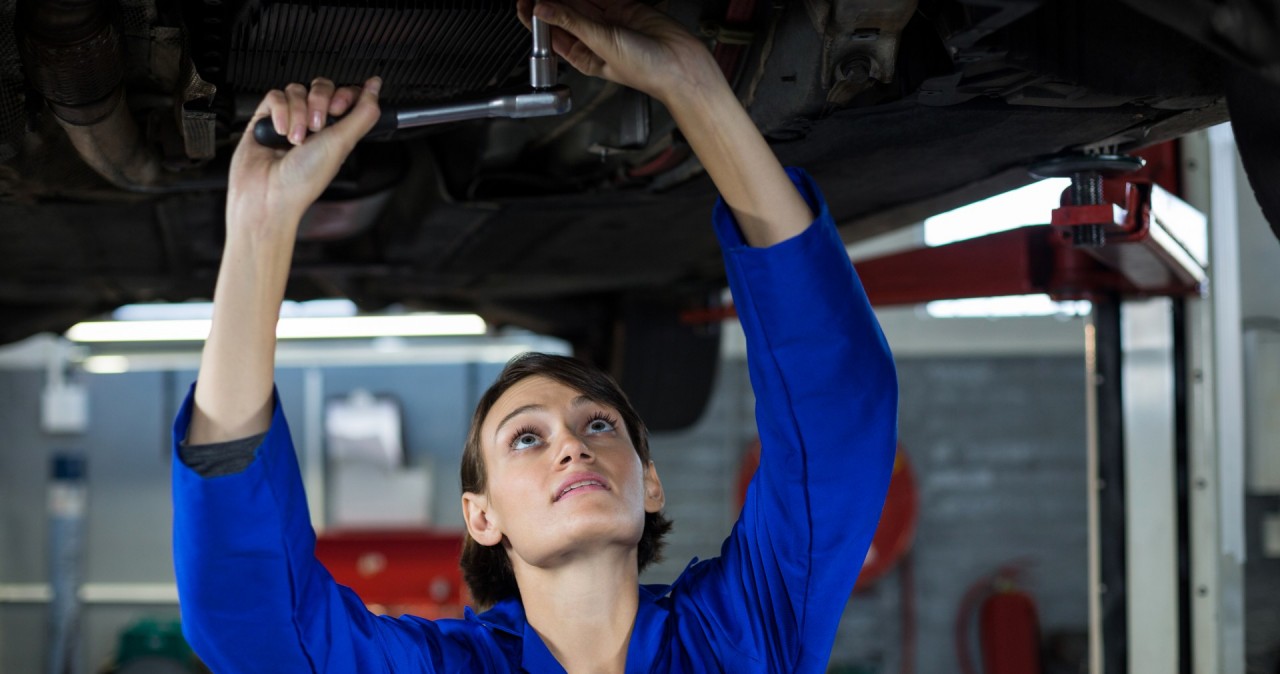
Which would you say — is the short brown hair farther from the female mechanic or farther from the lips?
the lips

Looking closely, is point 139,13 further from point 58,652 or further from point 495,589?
point 58,652

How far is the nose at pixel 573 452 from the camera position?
1199 mm

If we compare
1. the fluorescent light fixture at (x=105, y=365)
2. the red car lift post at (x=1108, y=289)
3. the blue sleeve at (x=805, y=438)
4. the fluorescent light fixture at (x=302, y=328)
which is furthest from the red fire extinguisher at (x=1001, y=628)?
the blue sleeve at (x=805, y=438)

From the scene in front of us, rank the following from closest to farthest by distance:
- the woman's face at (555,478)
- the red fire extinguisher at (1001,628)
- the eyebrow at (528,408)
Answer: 1. the woman's face at (555,478)
2. the eyebrow at (528,408)
3. the red fire extinguisher at (1001,628)

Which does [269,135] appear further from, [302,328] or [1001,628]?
[1001,628]

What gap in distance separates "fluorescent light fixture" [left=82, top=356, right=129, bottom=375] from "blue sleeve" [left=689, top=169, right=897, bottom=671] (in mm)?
5844

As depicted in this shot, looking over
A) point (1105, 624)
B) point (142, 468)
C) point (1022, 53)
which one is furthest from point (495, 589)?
point (142, 468)

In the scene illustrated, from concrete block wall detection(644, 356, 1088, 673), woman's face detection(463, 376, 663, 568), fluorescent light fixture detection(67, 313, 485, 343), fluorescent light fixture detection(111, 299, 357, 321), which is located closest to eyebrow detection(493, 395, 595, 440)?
woman's face detection(463, 376, 663, 568)

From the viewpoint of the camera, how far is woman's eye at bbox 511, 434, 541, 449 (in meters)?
1.27

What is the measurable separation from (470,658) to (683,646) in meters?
0.23

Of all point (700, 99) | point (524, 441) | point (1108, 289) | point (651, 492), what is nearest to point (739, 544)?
point (651, 492)

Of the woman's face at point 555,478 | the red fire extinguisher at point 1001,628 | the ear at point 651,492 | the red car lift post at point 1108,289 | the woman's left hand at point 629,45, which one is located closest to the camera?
the woman's left hand at point 629,45

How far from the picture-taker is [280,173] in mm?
918

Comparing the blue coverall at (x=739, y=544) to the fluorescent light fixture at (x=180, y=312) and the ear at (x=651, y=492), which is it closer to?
the ear at (x=651, y=492)
